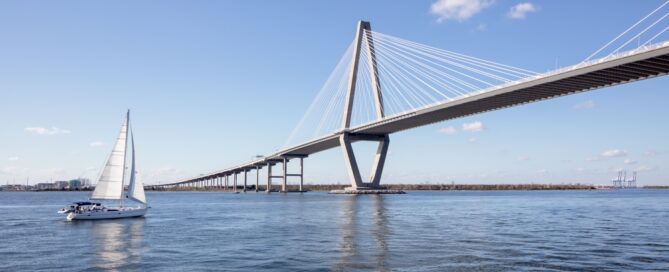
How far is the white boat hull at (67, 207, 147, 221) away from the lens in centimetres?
3814

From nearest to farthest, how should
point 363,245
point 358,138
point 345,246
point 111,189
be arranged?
point 345,246 < point 363,245 < point 111,189 < point 358,138

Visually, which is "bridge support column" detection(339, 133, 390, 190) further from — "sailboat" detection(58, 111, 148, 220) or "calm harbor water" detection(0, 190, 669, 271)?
"calm harbor water" detection(0, 190, 669, 271)

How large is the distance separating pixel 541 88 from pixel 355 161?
37409 millimetres

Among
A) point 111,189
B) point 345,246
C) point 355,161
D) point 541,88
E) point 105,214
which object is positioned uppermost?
point 541,88

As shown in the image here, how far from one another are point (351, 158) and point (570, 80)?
4058 centimetres

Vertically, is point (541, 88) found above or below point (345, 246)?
above

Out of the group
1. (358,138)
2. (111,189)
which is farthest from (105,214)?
(358,138)

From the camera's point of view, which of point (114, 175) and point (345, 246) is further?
point (114, 175)

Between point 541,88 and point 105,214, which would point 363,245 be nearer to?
point 105,214

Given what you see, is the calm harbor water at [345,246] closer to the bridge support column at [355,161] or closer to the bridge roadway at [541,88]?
the bridge roadway at [541,88]

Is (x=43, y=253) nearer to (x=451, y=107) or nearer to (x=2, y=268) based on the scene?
(x=2, y=268)

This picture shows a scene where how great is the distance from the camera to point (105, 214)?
3919cm

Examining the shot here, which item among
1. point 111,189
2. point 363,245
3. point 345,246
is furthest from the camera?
point 111,189

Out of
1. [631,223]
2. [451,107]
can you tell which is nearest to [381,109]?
[451,107]
